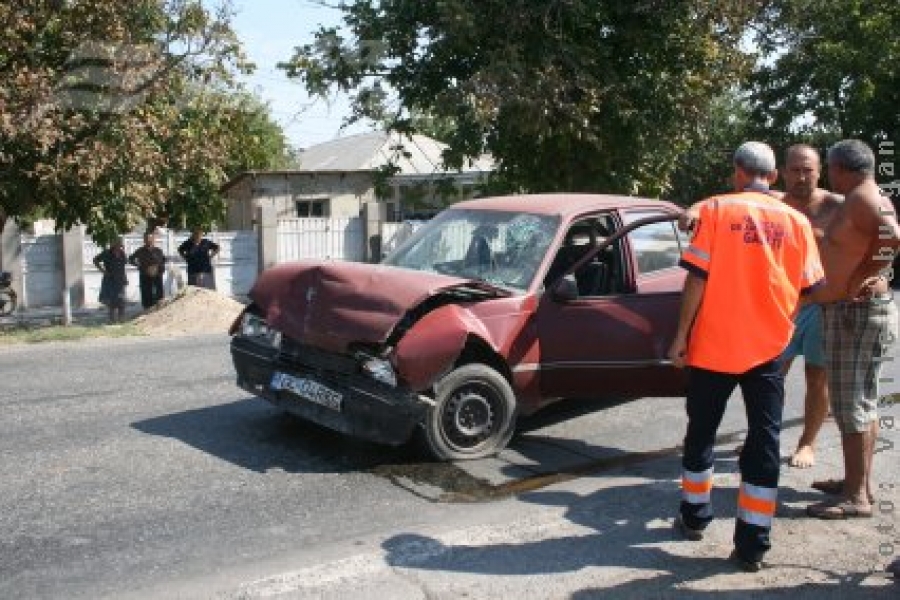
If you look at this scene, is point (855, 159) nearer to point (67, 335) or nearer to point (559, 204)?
point (559, 204)

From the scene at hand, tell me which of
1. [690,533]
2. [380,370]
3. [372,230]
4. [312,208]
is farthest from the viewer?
[312,208]

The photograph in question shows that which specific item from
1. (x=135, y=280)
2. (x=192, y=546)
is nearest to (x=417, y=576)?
(x=192, y=546)

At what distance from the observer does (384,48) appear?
14.6 meters

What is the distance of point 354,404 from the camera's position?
572cm

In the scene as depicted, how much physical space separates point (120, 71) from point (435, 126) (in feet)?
16.7

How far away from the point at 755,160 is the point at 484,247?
101 inches

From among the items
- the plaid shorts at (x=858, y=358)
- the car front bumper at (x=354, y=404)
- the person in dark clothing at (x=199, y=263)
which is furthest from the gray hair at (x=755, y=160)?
the person in dark clothing at (x=199, y=263)

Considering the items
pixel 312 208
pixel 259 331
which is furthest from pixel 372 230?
pixel 259 331

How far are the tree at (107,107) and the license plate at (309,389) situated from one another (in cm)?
810

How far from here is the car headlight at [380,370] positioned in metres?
5.67

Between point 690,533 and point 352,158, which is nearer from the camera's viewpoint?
point 690,533

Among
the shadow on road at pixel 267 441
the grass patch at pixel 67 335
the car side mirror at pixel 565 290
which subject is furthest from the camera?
the grass patch at pixel 67 335

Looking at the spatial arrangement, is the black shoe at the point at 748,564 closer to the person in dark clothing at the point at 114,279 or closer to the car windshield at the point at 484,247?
the car windshield at the point at 484,247

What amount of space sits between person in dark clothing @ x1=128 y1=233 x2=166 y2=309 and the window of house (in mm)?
16754
